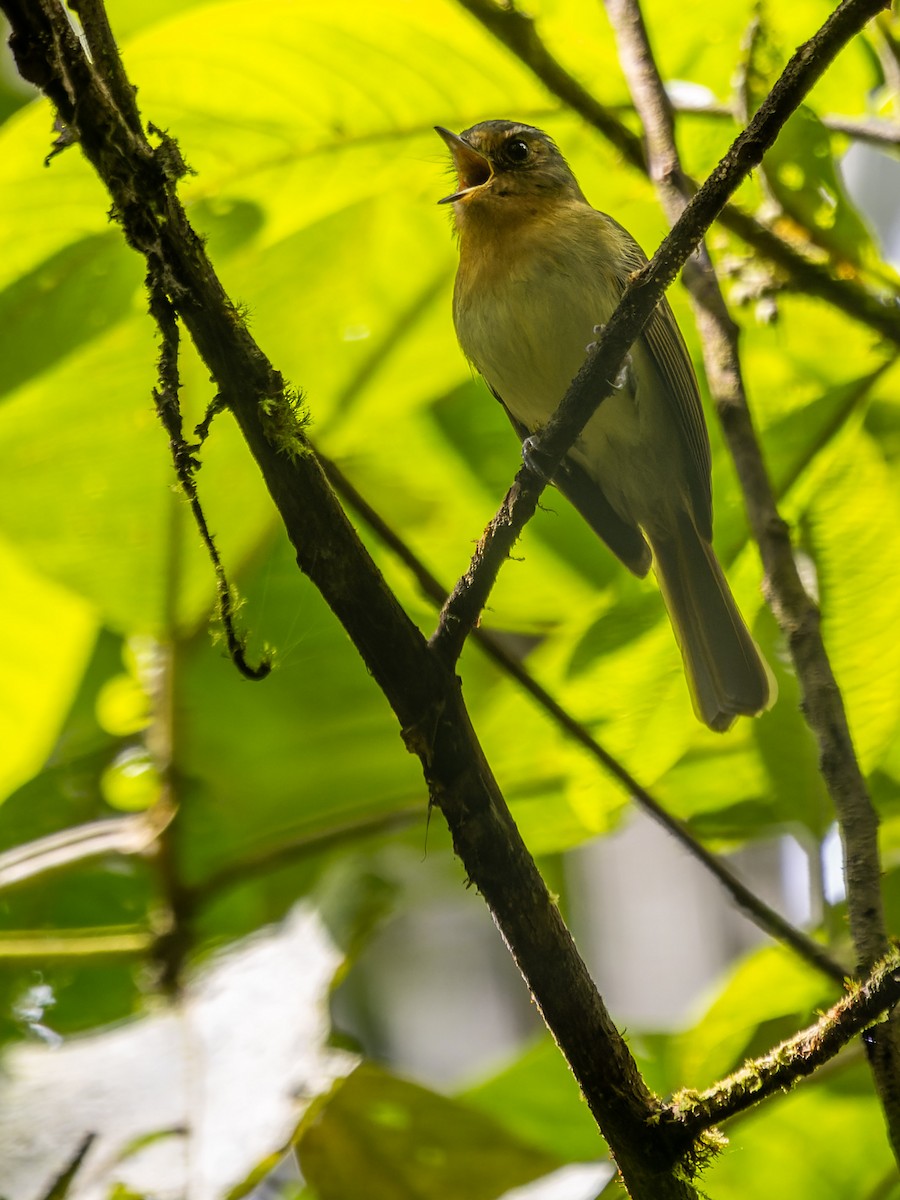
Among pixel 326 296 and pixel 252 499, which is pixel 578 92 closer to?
pixel 326 296

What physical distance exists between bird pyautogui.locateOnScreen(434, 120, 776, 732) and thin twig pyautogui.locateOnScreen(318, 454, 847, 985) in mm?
658

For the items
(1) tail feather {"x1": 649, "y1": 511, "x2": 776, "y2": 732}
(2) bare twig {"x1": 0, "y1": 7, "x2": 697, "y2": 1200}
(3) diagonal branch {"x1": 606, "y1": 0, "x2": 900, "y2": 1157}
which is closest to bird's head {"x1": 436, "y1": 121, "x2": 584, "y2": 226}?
(3) diagonal branch {"x1": 606, "y1": 0, "x2": 900, "y2": 1157}

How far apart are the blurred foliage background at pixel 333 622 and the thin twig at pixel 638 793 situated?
0.36 feet

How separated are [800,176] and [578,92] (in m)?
0.51

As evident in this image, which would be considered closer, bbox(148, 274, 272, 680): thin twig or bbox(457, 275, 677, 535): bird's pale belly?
bbox(148, 274, 272, 680): thin twig

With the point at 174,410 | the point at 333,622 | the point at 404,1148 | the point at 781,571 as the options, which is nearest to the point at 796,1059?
the point at 781,571

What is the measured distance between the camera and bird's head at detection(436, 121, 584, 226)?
3643 mm

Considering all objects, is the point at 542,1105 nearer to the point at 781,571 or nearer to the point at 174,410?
the point at 781,571

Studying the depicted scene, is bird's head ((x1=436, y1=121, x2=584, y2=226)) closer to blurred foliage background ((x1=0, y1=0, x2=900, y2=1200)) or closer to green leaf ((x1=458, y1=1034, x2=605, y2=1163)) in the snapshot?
blurred foliage background ((x1=0, y1=0, x2=900, y2=1200))

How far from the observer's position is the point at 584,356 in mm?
3484

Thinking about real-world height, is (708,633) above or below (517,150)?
below

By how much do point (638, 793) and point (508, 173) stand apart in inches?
78.5

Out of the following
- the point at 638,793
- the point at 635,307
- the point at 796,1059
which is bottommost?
the point at 796,1059

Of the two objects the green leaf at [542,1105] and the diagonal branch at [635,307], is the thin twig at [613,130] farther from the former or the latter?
the green leaf at [542,1105]
